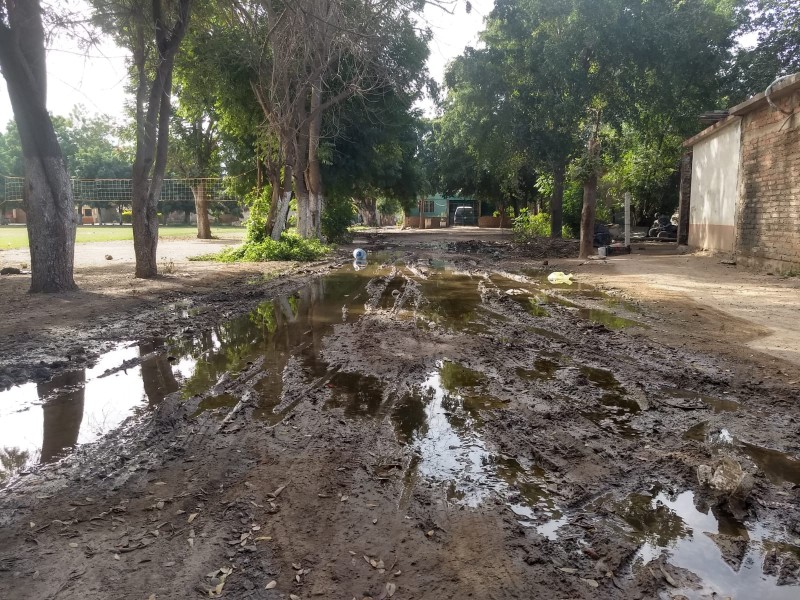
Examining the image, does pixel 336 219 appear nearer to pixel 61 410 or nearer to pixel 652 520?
pixel 61 410

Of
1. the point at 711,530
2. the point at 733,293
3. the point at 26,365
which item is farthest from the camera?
the point at 733,293

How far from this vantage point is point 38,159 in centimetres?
1133

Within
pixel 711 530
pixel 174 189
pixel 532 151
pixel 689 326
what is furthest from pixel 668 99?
pixel 174 189

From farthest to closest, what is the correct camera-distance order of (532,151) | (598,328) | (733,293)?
(532,151) < (733,293) < (598,328)

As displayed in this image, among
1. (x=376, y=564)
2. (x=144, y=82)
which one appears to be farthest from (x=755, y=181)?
(x=376, y=564)

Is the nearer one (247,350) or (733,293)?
(247,350)

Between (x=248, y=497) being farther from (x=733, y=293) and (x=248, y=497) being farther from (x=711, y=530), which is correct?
(x=733, y=293)

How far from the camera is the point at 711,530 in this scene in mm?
3367

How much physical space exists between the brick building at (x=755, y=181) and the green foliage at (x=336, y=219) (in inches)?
630

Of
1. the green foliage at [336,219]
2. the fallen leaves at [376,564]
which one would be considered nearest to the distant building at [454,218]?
the green foliage at [336,219]

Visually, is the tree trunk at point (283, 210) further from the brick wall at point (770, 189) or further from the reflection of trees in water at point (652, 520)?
the reflection of trees in water at point (652, 520)

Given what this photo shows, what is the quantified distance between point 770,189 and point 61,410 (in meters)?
15.7

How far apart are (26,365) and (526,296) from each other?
28.9 ft

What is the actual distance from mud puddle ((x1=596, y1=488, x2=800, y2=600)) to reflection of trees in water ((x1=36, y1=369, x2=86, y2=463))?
3962 millimetres
